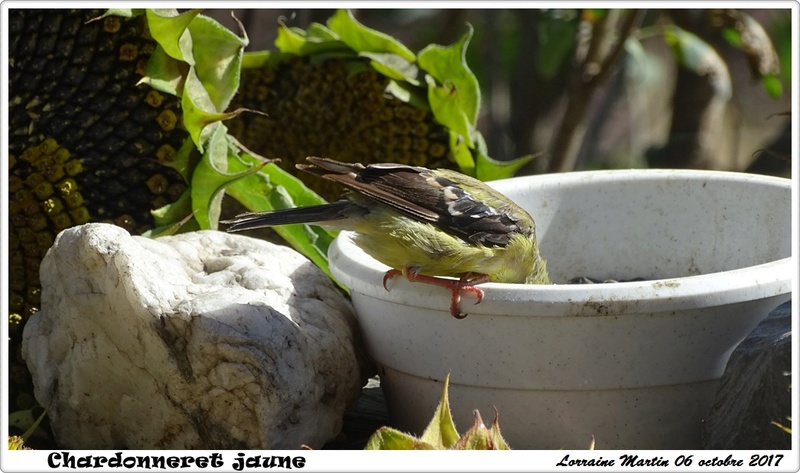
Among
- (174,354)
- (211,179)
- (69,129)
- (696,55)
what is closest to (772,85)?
(696,55)

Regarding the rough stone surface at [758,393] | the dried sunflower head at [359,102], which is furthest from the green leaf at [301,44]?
the rough stone surface at [758,393]

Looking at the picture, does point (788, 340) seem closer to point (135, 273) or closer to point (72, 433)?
point (135, 273)

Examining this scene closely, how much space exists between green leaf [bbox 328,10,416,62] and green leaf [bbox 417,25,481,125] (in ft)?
0.27

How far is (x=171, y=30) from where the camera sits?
8.42ft

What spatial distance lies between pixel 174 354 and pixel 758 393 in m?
1.20

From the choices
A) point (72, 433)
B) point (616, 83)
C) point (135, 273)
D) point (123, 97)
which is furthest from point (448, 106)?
point (616, 83)

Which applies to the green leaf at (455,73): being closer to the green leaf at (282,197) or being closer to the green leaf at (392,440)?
the green leaf at (282,197)

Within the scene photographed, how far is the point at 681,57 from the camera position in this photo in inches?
180

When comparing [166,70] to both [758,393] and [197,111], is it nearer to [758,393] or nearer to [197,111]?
[197,111]

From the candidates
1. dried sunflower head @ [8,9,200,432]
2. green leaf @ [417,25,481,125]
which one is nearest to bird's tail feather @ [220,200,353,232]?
dried sunflower head @ [8,9,200,432]

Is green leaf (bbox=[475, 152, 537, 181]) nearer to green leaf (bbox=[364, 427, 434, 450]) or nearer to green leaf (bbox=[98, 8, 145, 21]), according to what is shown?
green leaf (bbox=[98, 8, 145, 21])

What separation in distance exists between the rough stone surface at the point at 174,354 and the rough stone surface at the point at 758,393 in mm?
823

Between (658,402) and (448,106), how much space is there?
1.27 meters

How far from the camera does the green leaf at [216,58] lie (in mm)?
2678
